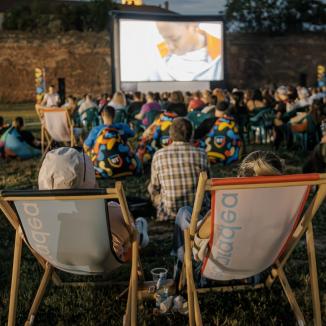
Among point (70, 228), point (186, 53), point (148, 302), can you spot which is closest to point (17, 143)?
point (148, 302)

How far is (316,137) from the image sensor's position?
26.2 feet

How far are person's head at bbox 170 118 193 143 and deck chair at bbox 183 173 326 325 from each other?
5.66 ft

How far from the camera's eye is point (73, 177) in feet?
7.75

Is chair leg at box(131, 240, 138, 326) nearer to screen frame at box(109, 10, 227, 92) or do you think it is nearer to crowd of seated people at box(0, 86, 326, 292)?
crowd of seated people at box(0, 86, 326, 292)

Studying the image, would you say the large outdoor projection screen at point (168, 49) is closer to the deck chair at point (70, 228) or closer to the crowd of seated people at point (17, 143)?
the crowd of seated people at point (17, 143)

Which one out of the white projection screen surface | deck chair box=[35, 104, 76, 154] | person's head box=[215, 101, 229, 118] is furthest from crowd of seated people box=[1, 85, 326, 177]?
the white projection screen surface

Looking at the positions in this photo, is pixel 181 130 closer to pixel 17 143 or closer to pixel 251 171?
pixel 251 171

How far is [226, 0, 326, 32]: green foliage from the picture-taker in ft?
105

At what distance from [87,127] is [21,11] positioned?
24665 mm

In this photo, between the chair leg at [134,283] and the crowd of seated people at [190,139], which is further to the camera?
the crowd of seated people at [190,139]

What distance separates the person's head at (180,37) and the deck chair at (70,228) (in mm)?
15064

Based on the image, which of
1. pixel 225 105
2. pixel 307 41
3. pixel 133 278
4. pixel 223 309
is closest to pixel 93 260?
pixel 133 278

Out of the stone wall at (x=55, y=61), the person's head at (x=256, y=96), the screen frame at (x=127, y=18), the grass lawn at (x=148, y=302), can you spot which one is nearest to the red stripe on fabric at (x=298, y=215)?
the grass lawn at (x=148, y=302)

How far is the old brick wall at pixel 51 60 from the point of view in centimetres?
2597
